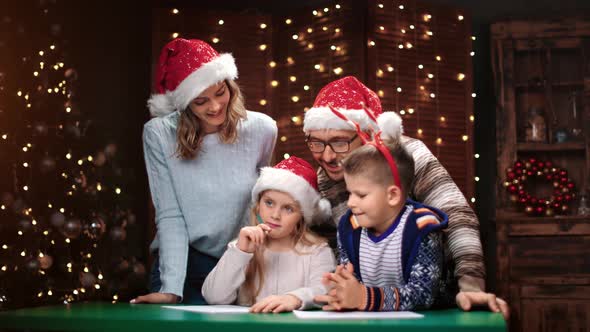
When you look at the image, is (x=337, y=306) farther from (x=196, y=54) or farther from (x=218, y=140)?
(x=196, y=54)

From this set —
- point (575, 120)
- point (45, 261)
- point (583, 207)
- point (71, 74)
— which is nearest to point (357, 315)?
point (45, 261)

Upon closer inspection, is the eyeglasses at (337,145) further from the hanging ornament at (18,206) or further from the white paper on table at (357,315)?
the hanging ornament at (18,206)

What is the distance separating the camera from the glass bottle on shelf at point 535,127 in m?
5.29

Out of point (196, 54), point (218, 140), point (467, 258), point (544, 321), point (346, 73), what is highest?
point (346, 73)

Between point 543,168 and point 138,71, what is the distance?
3.00 meters

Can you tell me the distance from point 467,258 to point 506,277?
317 centimetres

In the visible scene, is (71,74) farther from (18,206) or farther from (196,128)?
(196,128)

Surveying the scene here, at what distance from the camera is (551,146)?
206 inches

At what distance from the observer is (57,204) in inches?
183

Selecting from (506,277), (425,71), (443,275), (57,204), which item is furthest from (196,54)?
(506,277)

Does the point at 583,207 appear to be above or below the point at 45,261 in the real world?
above

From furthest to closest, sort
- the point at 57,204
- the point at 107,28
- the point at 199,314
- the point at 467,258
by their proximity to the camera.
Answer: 1. the point at 107,28
2. the point at 57,204
3. the point at 467,258
4. the point at 199,314

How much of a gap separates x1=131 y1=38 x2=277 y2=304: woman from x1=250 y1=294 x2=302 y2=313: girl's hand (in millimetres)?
621

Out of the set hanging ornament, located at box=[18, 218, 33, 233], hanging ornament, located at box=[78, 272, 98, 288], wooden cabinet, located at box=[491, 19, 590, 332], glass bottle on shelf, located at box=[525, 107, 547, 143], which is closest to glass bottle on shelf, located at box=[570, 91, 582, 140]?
wooden cabinet, located at box=[491, 19, 590, 332]
